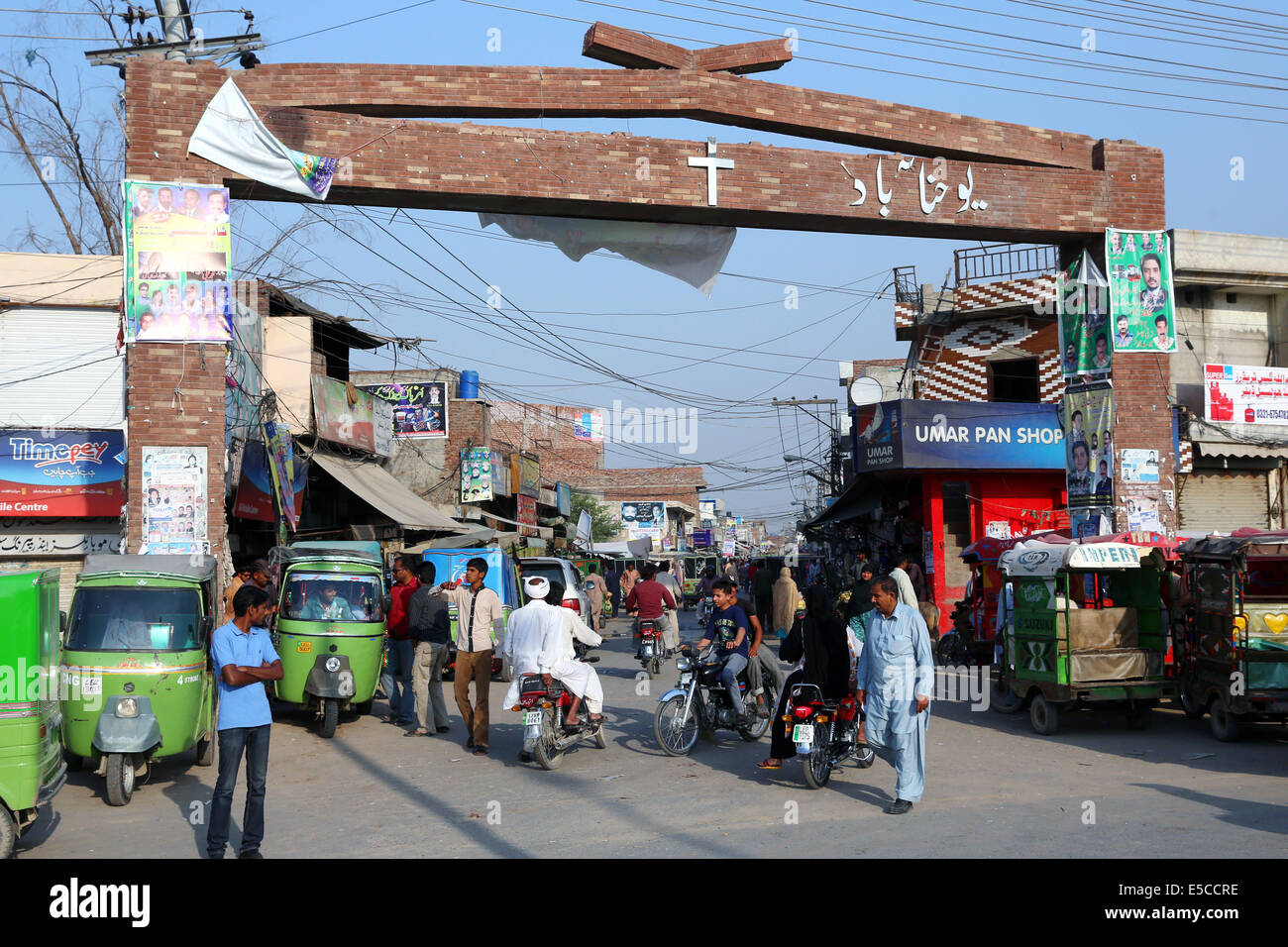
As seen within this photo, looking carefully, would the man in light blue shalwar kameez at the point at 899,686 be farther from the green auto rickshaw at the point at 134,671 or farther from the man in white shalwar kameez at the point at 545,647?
the green auto rickshaw at the point at 134,671

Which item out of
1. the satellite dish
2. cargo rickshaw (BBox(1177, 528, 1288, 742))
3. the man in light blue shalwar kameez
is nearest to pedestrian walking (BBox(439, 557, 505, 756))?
the man in light blue shalwar kameez

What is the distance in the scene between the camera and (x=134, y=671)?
34.2 feet

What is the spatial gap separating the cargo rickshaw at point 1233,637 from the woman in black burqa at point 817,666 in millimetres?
4485

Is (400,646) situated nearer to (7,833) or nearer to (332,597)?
(332,597)

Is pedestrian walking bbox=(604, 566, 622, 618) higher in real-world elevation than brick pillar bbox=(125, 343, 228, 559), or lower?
lower

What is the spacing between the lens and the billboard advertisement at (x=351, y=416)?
25.4 m

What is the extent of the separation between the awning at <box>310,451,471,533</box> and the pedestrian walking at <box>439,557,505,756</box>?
12339 mm

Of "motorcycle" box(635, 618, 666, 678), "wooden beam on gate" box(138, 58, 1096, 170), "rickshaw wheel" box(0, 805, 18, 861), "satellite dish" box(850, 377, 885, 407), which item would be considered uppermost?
"wooden beam on gate" box(138, 58, 1096, 170)

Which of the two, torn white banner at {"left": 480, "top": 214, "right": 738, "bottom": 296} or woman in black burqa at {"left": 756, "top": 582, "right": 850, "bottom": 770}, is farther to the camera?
torn white banner at {"left": 480, "top": 214, "right": 738, "bottom": 296}

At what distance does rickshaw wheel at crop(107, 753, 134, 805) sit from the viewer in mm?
9859

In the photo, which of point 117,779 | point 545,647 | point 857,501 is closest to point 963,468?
point 857,501

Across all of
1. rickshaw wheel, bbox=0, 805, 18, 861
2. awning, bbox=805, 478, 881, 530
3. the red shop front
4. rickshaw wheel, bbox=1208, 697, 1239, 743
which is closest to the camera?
rickshaw wheel, bbox=0, 805, 18, 861

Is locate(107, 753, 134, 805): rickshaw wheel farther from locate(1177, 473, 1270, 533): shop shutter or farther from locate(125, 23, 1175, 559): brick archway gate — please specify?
locate(1177, 473, 1270, 533): shop shutter

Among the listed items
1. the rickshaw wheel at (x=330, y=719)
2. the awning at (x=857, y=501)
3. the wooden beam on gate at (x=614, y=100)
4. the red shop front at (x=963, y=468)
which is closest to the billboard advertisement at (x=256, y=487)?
the rickshaw wheel at (x=330, y=719)
